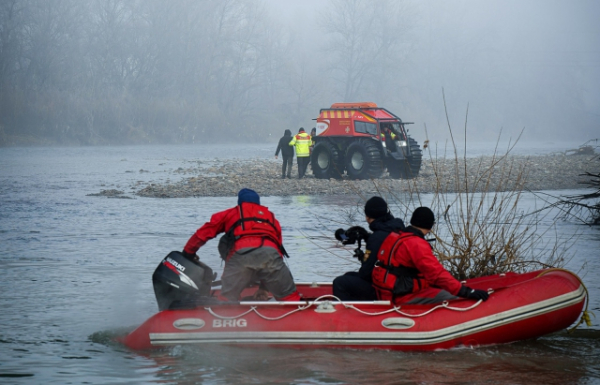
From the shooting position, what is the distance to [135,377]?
598 cm

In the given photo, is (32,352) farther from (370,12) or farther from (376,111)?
(370,12)

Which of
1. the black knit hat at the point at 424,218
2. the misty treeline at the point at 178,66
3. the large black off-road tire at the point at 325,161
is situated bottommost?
the black knit hat at the point at 424,218

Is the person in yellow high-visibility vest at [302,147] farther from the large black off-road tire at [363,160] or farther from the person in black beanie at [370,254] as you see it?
the person in black beanie at [370,254]

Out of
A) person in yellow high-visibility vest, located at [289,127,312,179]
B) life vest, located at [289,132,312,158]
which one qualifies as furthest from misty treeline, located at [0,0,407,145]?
life vest, located at [289,132,312,158]

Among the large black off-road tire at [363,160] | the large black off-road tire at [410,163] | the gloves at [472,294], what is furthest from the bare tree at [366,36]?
the gloves at [472,294]

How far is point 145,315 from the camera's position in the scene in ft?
26.1

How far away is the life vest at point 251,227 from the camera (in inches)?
258

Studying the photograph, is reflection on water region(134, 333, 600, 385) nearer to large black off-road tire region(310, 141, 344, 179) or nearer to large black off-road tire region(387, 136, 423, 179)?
large black off-road tire region(387, 136, 423, 179)

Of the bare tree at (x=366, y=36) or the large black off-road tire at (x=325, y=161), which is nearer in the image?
the large black off-road tire at (x=325, y=161)

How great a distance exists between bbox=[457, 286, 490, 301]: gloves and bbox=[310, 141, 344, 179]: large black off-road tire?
14127 mm

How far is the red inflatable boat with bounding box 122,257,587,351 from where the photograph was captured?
6359 mm

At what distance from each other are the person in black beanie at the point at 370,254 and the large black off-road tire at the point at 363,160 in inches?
483

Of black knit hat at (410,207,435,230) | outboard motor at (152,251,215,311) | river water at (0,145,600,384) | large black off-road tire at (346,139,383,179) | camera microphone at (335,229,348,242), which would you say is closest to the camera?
river water at (0,145,600,384)

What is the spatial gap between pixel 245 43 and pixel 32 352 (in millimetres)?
53791
